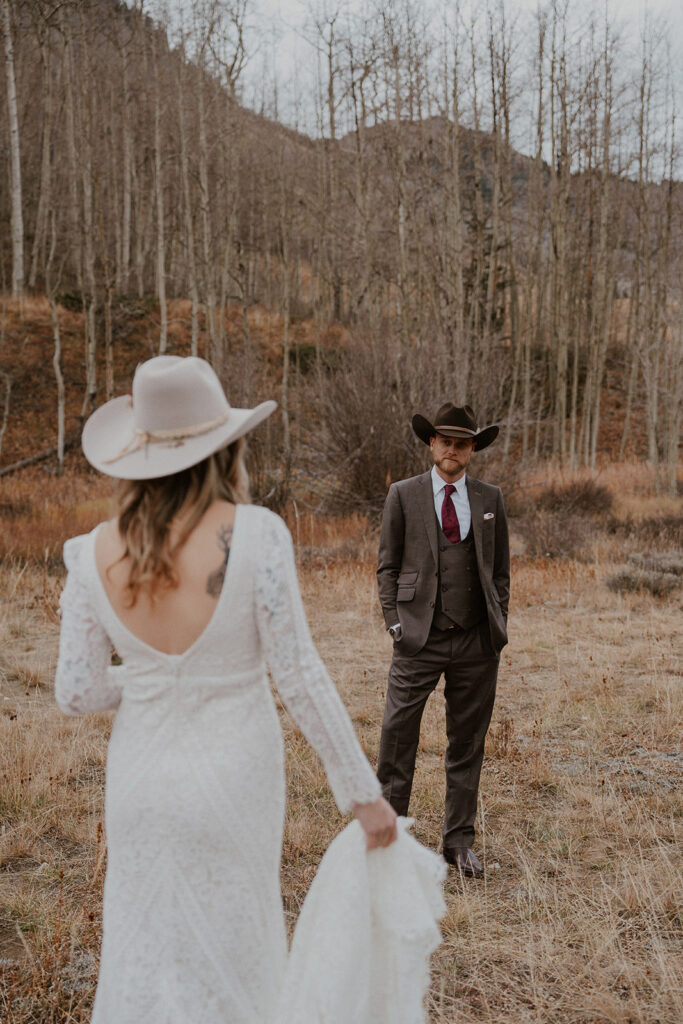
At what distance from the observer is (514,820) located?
479 cm

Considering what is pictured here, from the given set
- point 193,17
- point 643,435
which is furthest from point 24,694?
point 643,435

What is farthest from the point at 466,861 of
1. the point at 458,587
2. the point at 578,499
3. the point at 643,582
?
the point at 578,499

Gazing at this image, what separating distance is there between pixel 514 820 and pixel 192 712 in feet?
11.2

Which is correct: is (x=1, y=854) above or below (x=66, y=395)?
below

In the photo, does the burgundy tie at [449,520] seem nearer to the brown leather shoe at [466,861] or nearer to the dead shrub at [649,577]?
the brown leather shoe at [466,861]

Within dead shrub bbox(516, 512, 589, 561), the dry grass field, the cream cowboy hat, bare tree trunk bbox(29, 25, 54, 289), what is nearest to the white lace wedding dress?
the cream cowboy hat

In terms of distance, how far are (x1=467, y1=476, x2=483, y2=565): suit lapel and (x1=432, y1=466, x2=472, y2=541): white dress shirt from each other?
32mm

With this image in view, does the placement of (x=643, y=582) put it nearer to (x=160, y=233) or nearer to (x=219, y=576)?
(x=219, y=576)

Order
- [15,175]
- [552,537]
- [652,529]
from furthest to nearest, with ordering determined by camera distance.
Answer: [15,175] < [652,529] < [552,537]

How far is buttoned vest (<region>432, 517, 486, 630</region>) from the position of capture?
412 cm

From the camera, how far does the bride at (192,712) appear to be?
1840 millimetres

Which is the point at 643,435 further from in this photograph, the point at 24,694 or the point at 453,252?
the point at 24,694

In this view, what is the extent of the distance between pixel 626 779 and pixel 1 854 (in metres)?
3.58

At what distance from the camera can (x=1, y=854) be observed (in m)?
4.27
